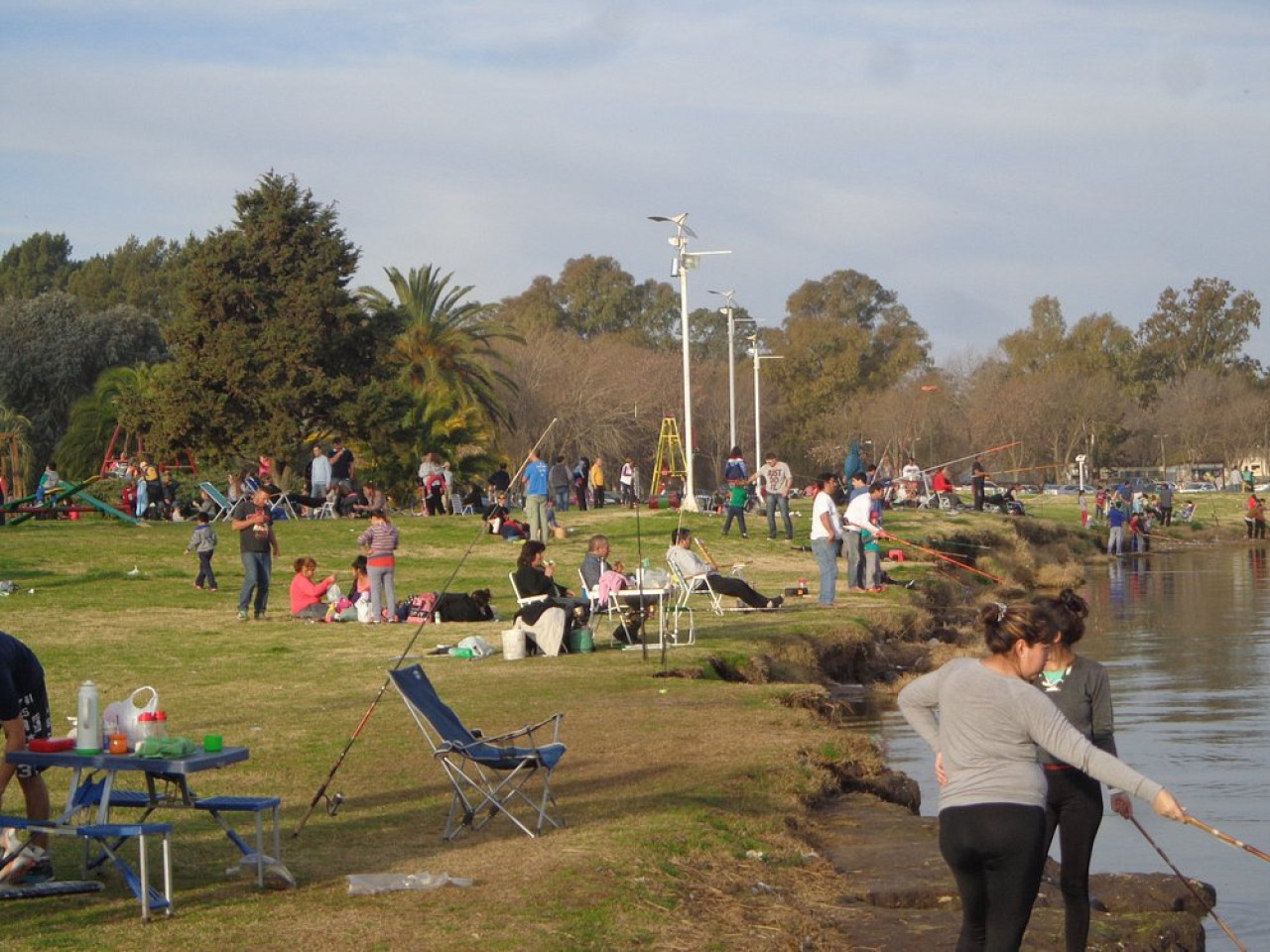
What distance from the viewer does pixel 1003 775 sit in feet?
18.8

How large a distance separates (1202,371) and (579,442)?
1854 inches

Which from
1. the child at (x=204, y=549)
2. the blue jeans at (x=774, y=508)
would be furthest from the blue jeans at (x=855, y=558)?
the child at (x=204, y=549)

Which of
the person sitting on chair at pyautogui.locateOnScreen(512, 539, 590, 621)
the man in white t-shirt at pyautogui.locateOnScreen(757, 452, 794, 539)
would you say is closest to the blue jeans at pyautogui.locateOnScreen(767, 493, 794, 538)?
the man in white t-shirt at pyautogui.locateOnScreen(757, 452, 794, 539)

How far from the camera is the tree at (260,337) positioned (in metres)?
42.8

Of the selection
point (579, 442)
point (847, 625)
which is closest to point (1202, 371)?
point (579, 442)

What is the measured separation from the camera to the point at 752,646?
18.2 meters

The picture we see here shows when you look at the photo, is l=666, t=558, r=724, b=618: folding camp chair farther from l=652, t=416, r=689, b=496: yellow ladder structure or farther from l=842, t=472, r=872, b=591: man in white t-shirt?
l=652, t=416, r=689, b=496: yellow ladder structure

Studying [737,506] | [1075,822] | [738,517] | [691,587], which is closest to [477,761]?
[1075,822]

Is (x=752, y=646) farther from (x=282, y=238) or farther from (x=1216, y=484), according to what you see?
(x=1216, y=484)

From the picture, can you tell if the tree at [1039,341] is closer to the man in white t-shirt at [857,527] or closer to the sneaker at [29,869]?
the man in white t-shirt at [857,527]

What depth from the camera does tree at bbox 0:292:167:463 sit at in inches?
2459

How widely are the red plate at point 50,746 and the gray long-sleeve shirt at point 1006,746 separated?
4059mm

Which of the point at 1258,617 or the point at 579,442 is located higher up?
the point at 579,442

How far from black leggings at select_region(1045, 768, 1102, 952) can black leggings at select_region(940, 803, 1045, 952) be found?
1085 mm
